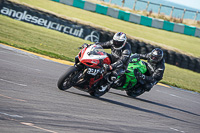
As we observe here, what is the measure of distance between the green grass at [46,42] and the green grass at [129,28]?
6.50 meters

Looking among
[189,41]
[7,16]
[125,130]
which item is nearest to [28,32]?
[7,16]

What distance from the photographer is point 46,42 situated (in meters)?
18.0

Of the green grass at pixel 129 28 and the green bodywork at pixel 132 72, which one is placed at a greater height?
the green grass at pixel 129 28

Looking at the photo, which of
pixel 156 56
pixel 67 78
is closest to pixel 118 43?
pixel 67 78

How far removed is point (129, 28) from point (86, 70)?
23384mm

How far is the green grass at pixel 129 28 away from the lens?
28509 millimetres

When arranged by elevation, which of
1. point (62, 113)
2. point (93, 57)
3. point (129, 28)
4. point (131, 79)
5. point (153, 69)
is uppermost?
point (129, 28)

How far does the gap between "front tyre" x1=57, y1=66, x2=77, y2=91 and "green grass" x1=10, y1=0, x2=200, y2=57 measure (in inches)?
797

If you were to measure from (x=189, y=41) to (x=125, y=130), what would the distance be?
27702 mm

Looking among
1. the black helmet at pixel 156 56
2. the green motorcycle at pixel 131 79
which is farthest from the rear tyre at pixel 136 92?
the black helmet at pixel 156 56

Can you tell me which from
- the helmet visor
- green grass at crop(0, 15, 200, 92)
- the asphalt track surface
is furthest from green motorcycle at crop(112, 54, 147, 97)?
green grass at crop(0, 15, 200, 92)

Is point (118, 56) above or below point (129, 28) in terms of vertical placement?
below

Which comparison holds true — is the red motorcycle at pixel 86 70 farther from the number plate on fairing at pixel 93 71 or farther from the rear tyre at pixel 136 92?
the rear tyre at pixel 136 92

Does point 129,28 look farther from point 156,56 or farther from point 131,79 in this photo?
point 131,79
